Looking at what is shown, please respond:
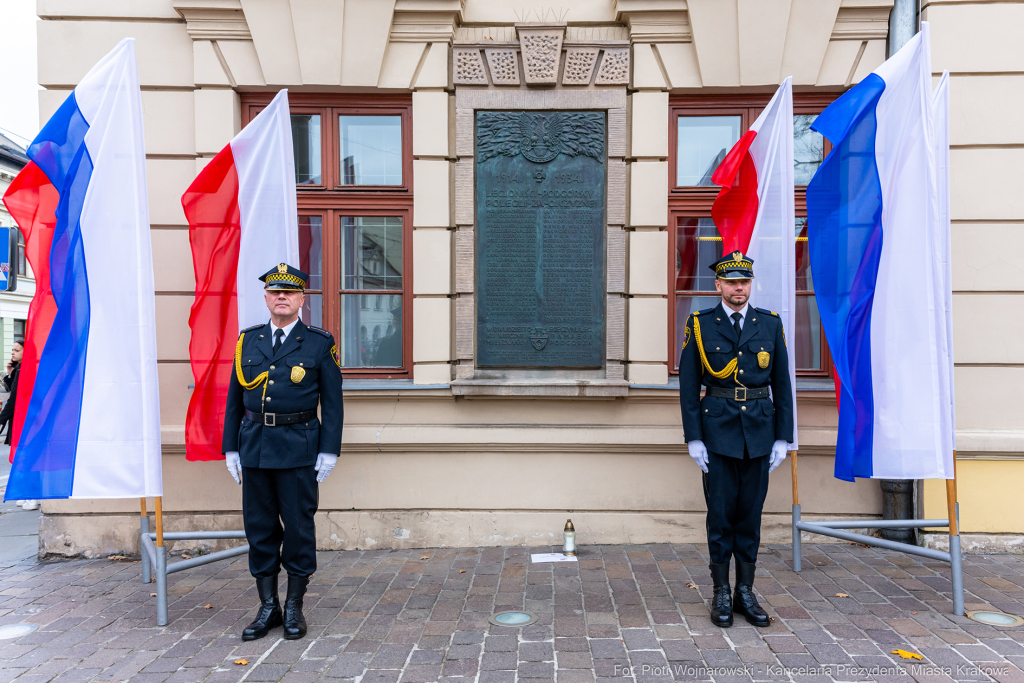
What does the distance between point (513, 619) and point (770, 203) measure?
3189 millimetres

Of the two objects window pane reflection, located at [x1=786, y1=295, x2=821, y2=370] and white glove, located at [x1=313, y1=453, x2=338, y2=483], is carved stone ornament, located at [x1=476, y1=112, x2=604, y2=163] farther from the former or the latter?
white glove, located at [x1=313, y1=453, x2=338, y2=483]

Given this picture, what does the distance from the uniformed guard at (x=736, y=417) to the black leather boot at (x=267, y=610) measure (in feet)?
8.15

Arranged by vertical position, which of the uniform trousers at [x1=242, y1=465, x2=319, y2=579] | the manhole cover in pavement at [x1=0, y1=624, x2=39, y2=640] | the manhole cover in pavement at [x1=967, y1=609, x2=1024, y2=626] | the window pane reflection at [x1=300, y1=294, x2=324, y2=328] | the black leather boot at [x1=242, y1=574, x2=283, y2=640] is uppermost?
the window pane reflection at [x1=300, y1=294, x2=324, y2=328]

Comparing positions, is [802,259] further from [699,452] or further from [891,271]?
[699,452]

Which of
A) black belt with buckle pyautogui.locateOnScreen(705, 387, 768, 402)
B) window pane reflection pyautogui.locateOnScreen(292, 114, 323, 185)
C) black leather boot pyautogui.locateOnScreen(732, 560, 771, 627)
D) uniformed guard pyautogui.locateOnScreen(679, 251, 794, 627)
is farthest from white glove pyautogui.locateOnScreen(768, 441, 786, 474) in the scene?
window pane reflection pyautogui.locateOnScreen(292, 114, 323, 185)

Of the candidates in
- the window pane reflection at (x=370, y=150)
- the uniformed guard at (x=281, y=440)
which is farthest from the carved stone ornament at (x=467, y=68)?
the uniformed guard at (x=281, y=440)

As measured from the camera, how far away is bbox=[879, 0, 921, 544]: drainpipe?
17.1 ft

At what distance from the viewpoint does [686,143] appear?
5602mm

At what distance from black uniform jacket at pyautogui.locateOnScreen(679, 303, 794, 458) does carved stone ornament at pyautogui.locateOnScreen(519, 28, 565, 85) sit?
243cm

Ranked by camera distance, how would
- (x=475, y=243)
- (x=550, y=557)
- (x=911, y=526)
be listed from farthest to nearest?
(x=475, y=243), (x=550, y=557), (x=911, y=526)

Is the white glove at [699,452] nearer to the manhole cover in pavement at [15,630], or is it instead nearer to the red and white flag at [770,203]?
the red and white flag at [770,203]

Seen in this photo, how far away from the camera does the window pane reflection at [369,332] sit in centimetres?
566

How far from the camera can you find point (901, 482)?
17.1 ft

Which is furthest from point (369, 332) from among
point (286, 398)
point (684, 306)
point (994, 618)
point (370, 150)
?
point (994, 618)
